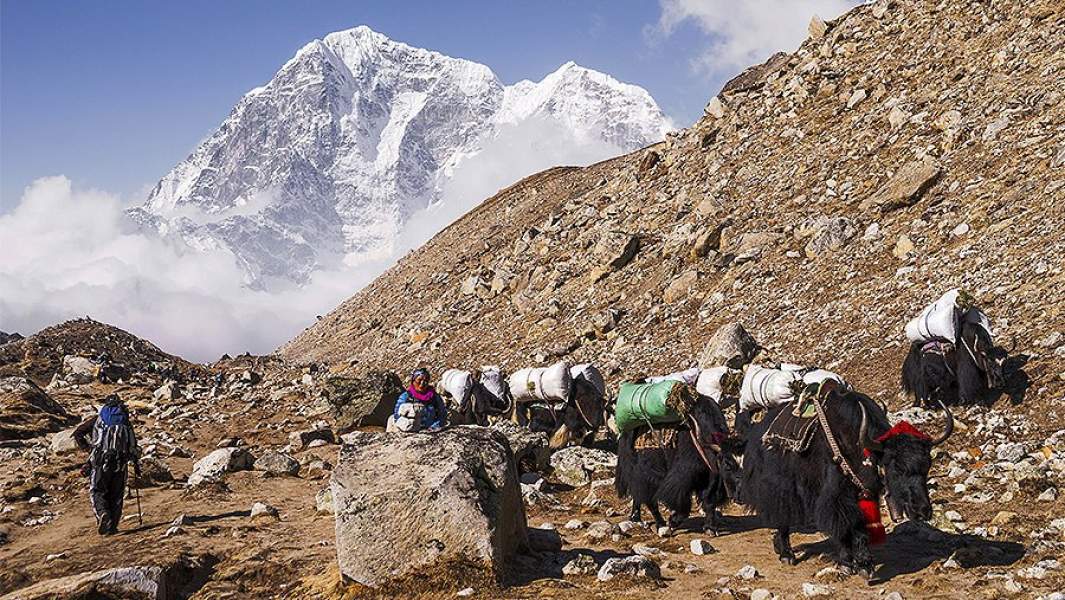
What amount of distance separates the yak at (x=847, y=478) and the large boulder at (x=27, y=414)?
1594 centimetres

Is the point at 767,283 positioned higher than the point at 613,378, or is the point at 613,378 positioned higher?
the point at 767,283

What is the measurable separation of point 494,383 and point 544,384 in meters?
1.89

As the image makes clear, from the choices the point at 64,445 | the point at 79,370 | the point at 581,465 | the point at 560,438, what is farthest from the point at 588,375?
the point at 79,370

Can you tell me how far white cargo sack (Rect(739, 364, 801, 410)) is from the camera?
7.93 meters

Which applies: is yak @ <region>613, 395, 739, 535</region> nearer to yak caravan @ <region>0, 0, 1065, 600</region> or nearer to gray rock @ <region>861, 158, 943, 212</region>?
yak caravan @ <region>0, 0, 1065, 600</region>

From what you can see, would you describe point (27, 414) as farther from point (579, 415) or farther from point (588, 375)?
point (588, 375)

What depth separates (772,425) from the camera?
672cm

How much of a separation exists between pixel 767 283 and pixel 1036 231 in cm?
545

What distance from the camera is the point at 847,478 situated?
19.2 feet

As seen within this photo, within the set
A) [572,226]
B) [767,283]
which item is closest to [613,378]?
[767,283]

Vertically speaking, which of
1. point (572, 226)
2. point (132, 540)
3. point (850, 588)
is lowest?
point (850, 588)

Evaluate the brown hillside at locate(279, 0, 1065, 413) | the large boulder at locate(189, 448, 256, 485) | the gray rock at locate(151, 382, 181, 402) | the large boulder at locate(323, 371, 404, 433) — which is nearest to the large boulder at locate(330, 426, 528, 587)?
the large boulder at locate(189, 448, 256, 485)

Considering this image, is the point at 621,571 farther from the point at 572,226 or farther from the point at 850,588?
the point at 572,226

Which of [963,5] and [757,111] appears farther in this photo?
[757,111]
